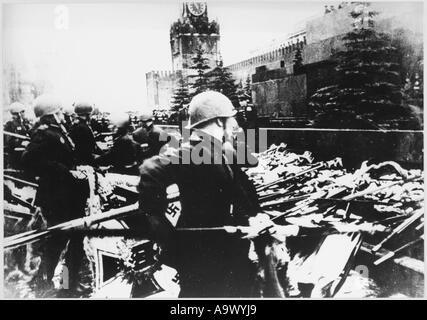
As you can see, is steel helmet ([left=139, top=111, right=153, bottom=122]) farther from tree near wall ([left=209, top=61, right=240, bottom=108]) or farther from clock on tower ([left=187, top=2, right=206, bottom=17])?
clock on tower ([left=187, top=2, right=206, bottom=17])

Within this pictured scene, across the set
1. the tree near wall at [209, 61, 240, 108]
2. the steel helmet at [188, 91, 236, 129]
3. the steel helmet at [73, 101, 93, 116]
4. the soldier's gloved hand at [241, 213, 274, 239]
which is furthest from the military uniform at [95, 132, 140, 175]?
the soldier's gloved hand at [241, 213, 274, 239]

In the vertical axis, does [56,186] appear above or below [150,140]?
below

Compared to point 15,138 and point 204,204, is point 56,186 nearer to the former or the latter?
point 15,138

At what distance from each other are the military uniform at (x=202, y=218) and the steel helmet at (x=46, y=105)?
68cm

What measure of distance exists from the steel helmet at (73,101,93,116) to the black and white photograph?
18mm

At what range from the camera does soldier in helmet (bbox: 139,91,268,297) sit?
3018mm

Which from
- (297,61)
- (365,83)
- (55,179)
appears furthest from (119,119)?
(365,83)

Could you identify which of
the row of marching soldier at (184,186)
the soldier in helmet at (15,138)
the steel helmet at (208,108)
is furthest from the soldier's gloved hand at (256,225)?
the soldier in helmet at (15,138)

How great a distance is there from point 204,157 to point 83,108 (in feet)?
2.76

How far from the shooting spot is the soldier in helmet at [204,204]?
302 centimetres

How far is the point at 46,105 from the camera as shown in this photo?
3035mm

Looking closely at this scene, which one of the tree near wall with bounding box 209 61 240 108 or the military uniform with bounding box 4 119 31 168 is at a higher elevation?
the tree near wall with bounding box 209 61 240 108
